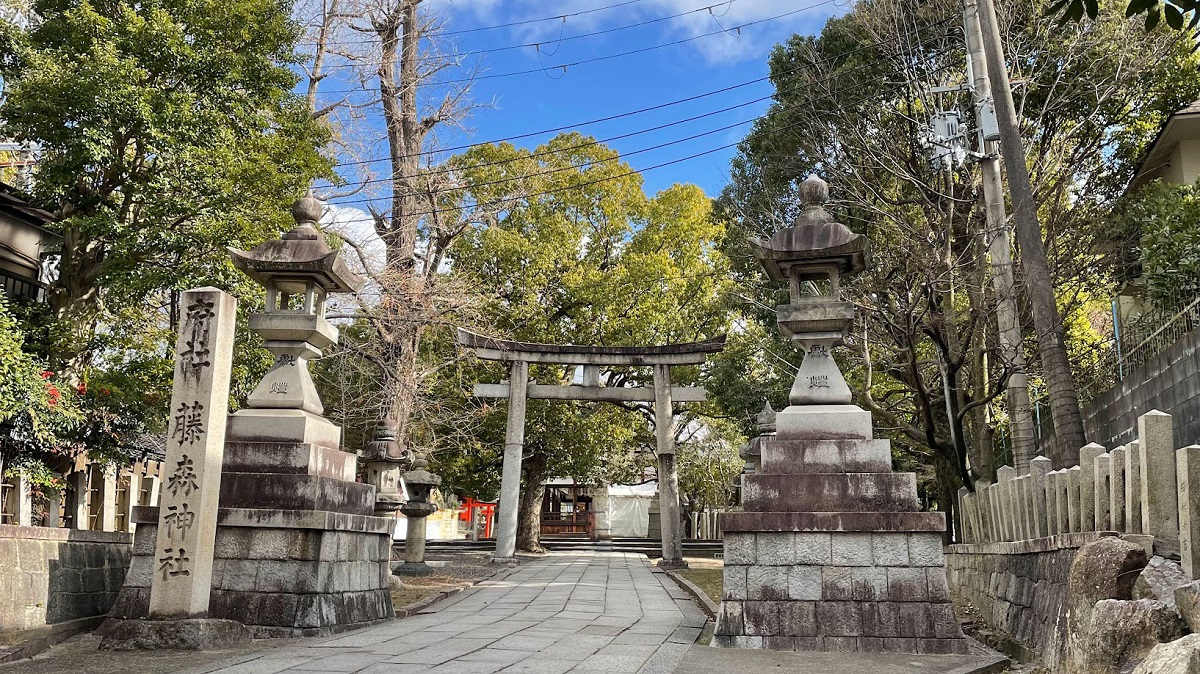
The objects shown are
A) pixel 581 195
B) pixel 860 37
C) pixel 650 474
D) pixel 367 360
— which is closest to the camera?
pixel 860 37

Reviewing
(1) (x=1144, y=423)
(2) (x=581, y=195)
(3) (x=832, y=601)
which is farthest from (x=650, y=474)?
(1) (x=1144, y=423)

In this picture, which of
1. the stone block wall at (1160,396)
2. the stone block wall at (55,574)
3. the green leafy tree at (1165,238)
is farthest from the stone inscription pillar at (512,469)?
the green leafy tree at (1165,238)

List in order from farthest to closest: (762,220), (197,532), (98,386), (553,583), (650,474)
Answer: (650,474), (762,220), (553,583), (98,386), (197,532)

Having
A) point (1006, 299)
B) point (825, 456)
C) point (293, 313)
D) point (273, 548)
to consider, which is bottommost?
point (273, 548)

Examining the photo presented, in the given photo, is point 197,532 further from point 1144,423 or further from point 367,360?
point 367,360

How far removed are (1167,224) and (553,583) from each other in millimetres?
10162

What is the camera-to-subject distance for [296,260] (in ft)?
27.1

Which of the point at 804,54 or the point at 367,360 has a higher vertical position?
the point at 804,54

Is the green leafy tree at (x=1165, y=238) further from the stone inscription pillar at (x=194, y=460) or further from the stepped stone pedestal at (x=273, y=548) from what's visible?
the stone inscription pillar at (x=194, y=460)

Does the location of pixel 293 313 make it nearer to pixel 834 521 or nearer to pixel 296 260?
pixel 296 260

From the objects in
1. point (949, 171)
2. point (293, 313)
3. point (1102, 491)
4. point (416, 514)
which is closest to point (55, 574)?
point (293, 313)

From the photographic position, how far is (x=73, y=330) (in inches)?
483

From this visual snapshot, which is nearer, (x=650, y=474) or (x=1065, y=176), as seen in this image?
(x=1065, y=176)

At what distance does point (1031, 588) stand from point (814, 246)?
3.28m
